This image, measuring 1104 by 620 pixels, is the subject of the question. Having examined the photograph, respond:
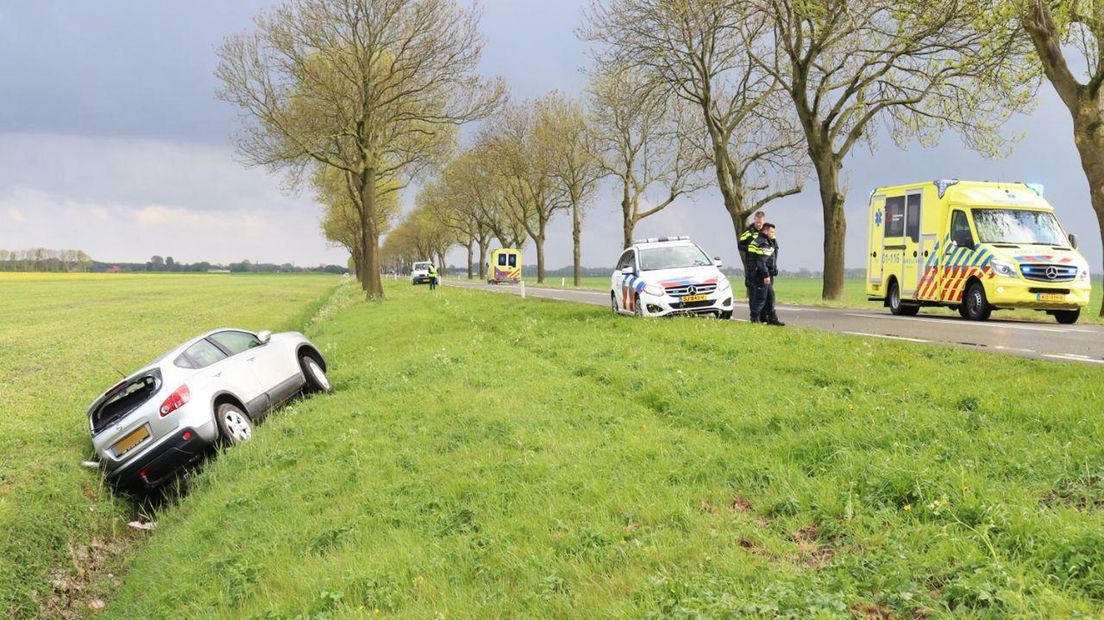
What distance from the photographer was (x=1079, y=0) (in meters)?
15.2

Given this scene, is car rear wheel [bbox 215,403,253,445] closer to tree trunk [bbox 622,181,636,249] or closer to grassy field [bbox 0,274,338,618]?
grassy field [bbox 0,274,338,618]

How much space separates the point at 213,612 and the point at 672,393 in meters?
5.01

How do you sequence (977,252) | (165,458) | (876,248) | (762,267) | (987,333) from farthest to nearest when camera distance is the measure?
1. (876,248)
2. (977,252)
3. (762,267)
4. (987,333)
5. (165,458)

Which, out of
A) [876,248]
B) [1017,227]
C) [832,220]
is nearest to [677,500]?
[1017,227]

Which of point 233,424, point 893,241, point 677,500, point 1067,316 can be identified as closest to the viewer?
point 677,500

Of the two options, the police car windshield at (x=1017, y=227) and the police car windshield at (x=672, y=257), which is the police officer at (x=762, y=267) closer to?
the police car windshield at (x=672, y=257)

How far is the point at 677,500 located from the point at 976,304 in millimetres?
13071

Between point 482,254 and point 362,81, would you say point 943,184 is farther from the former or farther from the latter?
point 482,254

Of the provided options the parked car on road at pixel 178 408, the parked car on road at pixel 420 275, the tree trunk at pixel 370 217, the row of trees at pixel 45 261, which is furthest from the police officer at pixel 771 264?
the row of trees at pixel 45 261

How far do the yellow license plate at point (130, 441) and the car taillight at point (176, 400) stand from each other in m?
0.35

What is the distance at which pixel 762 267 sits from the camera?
43.6 ft

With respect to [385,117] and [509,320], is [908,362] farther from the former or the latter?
[385,117]

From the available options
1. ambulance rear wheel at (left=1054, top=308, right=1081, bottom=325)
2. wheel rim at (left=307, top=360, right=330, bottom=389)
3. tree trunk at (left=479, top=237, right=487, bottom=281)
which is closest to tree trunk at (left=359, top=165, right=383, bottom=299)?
wheel rim at (left=307, top=360, right=330, bottom=389)

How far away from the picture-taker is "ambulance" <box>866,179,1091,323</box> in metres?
14.4
